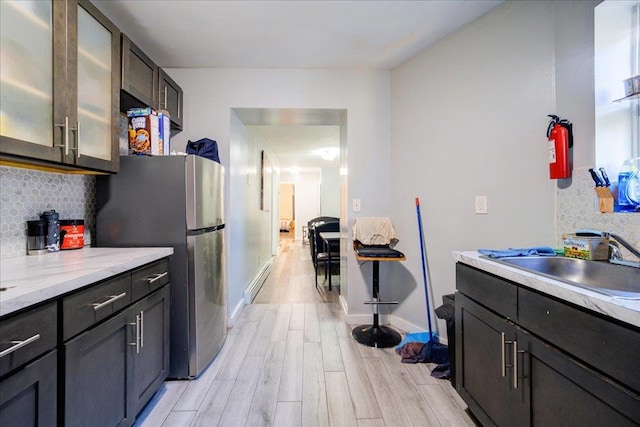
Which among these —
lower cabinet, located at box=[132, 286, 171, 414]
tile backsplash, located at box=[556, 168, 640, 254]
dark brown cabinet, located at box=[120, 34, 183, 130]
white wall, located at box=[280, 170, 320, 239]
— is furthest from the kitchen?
white wall, located at box=[280, 170, 320, 239]

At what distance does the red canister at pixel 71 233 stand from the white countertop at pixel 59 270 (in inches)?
1.9

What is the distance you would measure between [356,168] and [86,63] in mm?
2058

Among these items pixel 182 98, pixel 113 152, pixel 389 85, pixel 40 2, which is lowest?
pixel 113 152

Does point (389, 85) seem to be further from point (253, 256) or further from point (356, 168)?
point (253, 256)

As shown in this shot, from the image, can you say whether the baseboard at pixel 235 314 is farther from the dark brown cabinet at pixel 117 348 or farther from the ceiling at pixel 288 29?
the ceiling at pixel 288 29

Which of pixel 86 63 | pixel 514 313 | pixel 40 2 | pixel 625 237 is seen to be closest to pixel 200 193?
Answer: pixel 86 63

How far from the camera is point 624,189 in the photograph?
4.00 feet

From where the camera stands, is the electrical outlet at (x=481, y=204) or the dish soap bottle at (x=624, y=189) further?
the electrical outlet at (x=481, y=204)

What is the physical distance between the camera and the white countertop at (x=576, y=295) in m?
0.71

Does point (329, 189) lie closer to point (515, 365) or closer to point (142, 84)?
point (142, 84)

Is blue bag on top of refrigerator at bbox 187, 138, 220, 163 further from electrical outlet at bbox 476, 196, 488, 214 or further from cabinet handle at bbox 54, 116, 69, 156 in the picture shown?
electrical outlet at bbox 476, 196, 488, 214

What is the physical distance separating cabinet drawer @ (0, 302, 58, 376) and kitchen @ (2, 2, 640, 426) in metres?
0.80

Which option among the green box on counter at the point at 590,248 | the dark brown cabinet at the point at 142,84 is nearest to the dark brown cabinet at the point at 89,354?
the dark brown cabinet at the point at 142,84

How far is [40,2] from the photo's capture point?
120 centimetres
